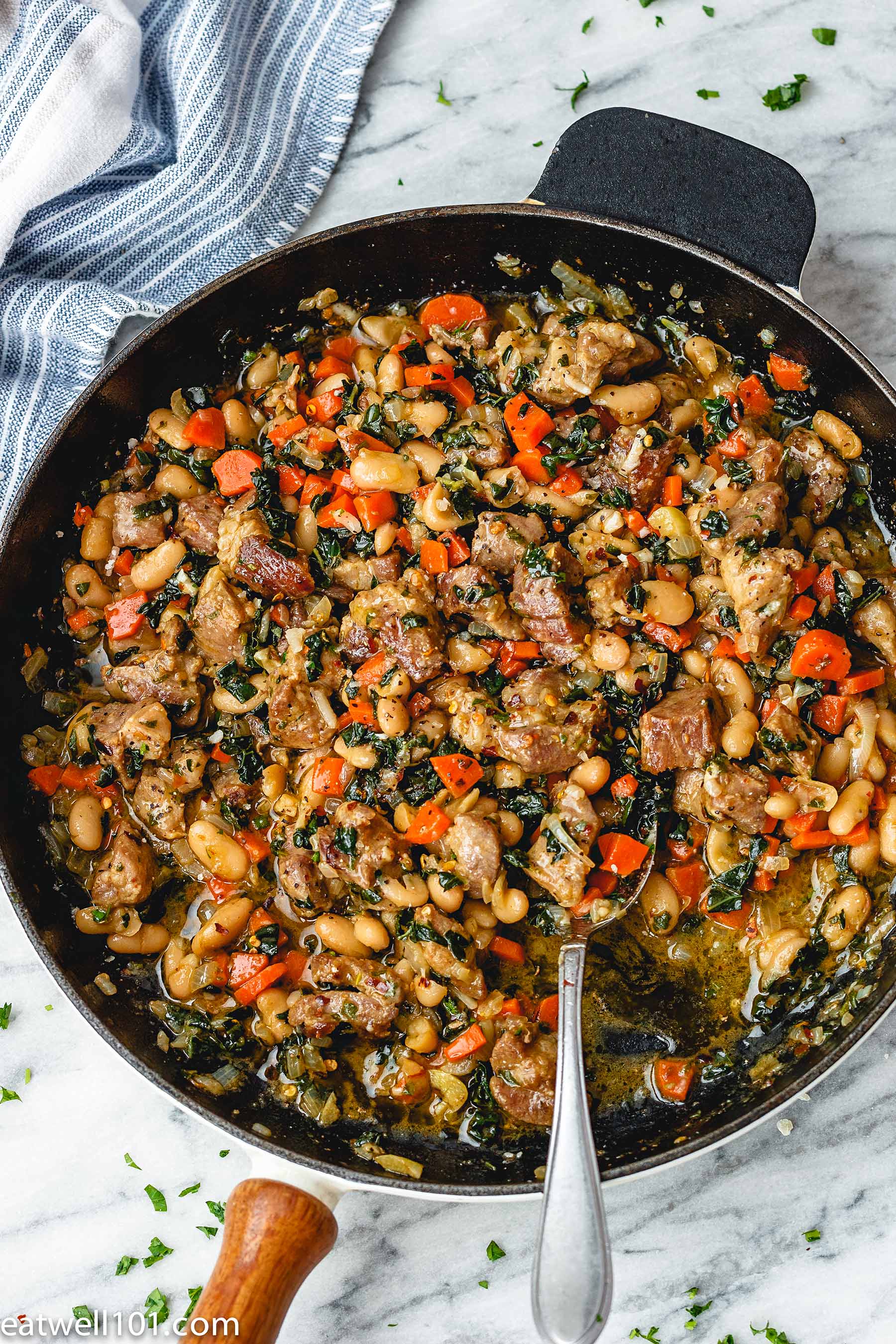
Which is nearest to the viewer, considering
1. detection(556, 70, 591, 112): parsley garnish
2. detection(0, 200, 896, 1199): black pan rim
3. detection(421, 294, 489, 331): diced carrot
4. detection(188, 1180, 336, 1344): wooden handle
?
detection(188, 1180, 336, 1344): wooden handle

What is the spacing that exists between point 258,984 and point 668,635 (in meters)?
1.73

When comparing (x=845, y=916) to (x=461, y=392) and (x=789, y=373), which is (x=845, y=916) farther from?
(x=461, y=392)

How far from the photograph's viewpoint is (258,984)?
3.52 metres

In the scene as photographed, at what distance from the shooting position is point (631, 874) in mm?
3521

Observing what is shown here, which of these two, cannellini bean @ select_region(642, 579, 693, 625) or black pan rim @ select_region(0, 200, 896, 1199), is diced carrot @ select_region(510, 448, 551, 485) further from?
black pan rim @ select_region(0, 200, 896, 1199)

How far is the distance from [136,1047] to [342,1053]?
2.10ft

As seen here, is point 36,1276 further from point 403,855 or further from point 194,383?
point 194,383

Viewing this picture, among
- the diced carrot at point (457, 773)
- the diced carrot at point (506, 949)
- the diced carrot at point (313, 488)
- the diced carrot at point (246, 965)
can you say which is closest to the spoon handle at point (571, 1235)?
the diced carrot at point (506, 949)

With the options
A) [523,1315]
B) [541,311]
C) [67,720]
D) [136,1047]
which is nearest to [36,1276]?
[136,1047]

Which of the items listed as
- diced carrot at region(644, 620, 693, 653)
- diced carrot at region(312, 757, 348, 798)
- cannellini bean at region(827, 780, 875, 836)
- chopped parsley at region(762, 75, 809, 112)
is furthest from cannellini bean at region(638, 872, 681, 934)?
chopped parsley at region(762, 75, 809, 112)

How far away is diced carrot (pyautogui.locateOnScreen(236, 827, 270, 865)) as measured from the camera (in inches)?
143

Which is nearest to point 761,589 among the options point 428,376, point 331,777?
point 428,376

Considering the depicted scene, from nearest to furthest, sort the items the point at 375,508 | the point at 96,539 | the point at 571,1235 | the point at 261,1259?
the point at 571,1235 → the point at 261,1259 → the point at 375,508 → the point at 96,539

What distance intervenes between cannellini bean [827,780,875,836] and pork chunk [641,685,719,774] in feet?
1.35
